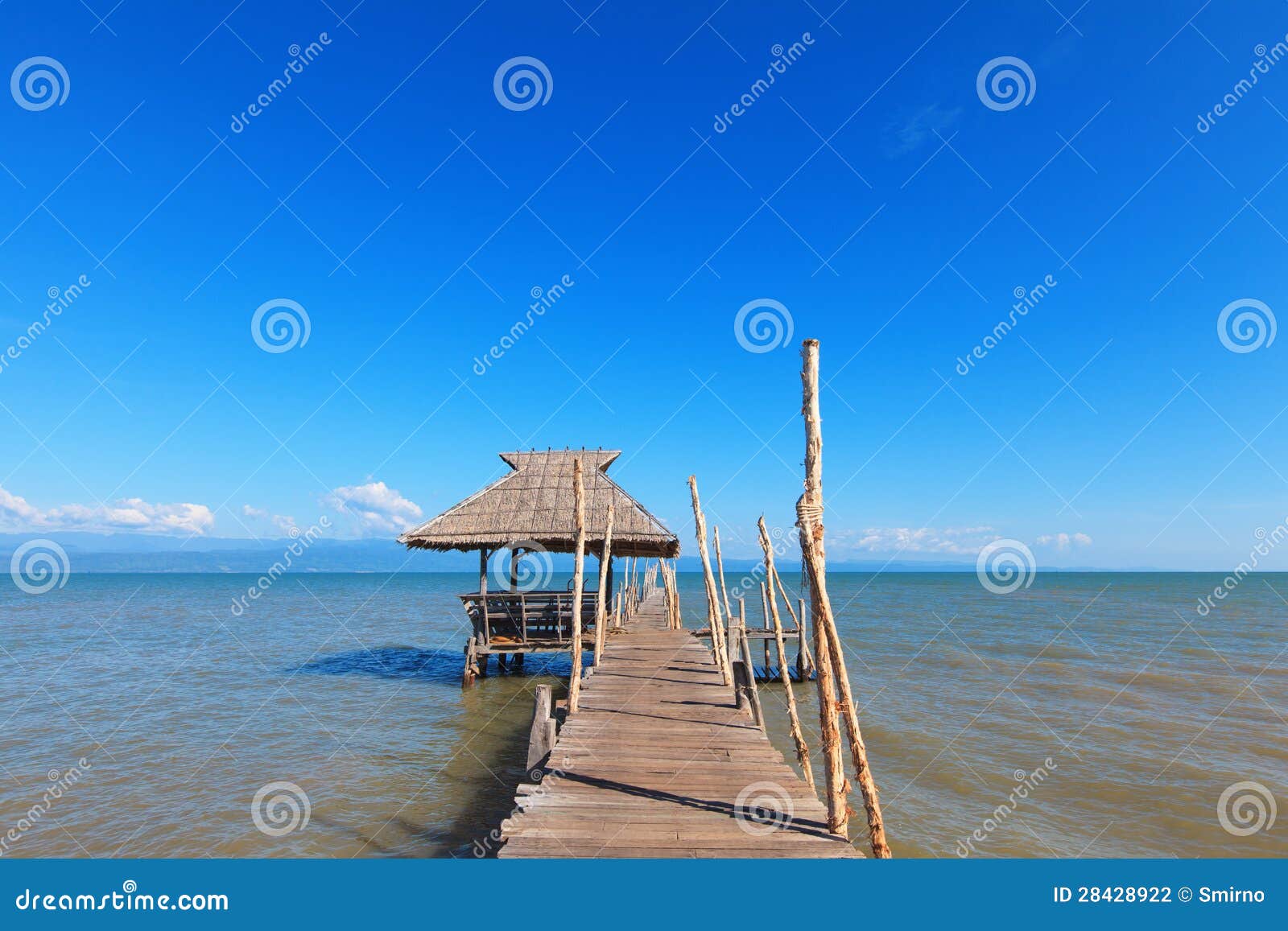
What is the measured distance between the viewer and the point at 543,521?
16000 millimetres

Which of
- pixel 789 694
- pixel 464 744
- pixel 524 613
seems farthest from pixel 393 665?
pixel 789 694

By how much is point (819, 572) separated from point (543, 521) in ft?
38.0

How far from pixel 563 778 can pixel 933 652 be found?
22.6 m

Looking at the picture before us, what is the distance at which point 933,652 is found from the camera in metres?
24.7

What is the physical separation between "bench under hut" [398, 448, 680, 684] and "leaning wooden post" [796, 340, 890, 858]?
10.0 metres
